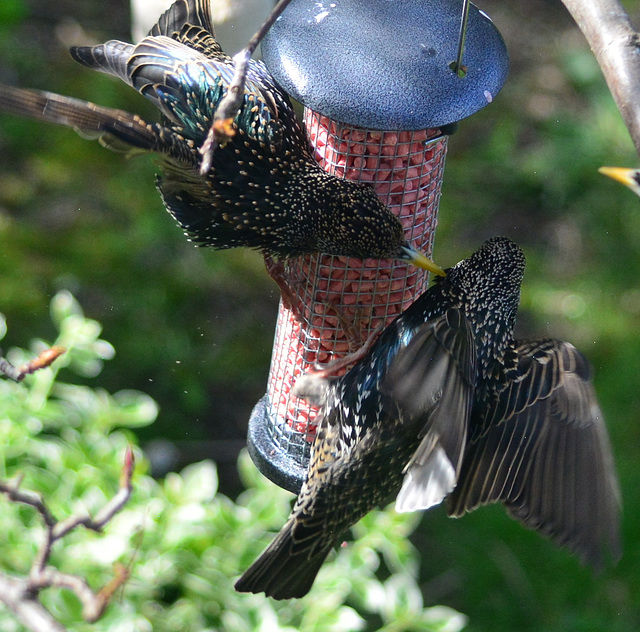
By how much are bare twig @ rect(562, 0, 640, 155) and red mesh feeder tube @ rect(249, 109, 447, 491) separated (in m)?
0.43

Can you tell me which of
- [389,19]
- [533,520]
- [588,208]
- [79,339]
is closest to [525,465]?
[533,520]

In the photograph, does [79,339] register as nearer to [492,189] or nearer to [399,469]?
[399,469]

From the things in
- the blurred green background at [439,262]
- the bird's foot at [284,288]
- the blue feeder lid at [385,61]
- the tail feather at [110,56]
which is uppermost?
the blue feeder lid at [385,61]

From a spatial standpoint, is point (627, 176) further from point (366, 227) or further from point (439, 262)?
point (439, 262)

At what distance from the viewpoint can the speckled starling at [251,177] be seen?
6.98 feet

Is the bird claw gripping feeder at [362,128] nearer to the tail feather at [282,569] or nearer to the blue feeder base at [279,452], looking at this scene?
the blue feeder base at [279,452]

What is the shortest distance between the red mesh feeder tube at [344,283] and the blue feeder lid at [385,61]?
240mm

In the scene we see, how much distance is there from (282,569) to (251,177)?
0.94 m

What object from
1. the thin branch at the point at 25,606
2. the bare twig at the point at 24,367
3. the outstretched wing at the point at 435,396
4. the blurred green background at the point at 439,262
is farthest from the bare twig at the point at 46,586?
the blurred green background at the point at 439,262

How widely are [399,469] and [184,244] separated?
2.42 meters

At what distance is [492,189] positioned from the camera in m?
4.97

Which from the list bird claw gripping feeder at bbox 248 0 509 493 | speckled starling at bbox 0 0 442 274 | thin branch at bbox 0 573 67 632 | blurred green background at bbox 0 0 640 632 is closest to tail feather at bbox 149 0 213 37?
speckled starling at bbox 0 0 442 274

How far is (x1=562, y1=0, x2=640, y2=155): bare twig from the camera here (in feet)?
5.44

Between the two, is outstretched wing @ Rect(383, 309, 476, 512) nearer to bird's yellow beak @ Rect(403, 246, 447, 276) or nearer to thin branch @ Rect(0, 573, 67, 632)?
bird's yellow beak @ Rect(403, 246, 447, 276)
